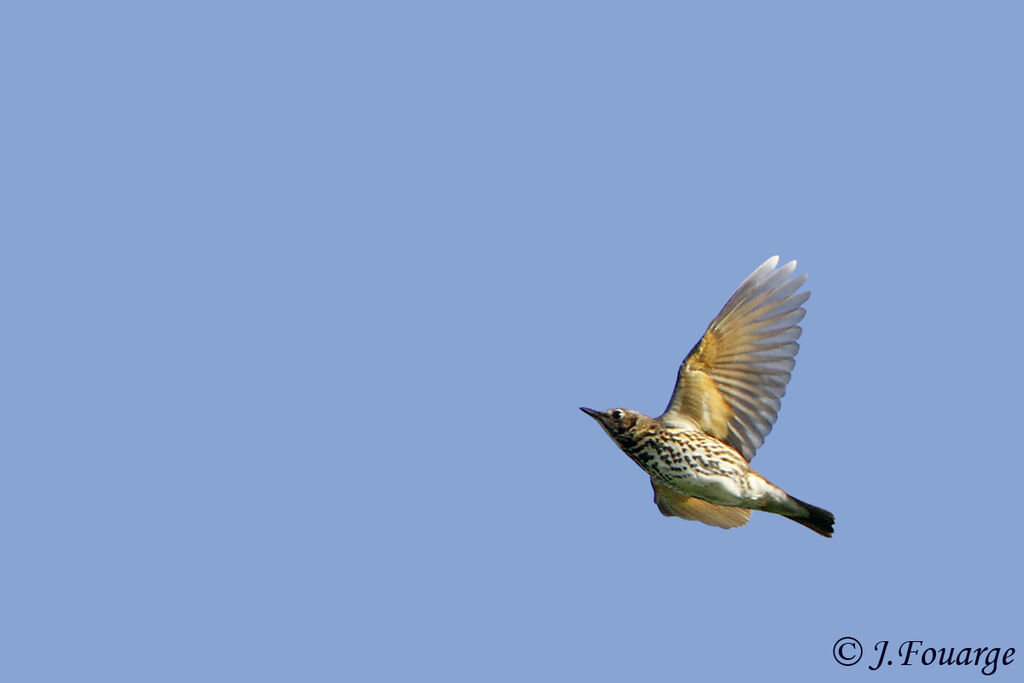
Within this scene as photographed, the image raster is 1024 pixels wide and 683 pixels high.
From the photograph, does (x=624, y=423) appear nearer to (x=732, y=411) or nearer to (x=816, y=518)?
(x=732, y=411)

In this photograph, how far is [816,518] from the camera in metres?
16.5

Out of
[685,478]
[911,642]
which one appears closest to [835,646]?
[911,642]

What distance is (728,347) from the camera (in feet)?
55.0

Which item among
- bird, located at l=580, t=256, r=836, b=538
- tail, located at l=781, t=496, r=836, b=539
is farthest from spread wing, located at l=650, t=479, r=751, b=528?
tail, located at l=781, t=496, r=836, b=539

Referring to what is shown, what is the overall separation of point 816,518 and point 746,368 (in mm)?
1126

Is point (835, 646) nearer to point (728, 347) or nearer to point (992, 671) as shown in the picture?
point (992, 671)

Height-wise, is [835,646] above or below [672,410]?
below

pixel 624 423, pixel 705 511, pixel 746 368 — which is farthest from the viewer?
pixel 705 511

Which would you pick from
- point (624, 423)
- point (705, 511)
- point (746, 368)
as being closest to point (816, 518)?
point (705, 511)

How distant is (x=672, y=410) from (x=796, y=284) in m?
1.21

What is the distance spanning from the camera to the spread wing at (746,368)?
1666 cm

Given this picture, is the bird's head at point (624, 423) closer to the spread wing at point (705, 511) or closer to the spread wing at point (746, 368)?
the spread wing at point (746, 368)

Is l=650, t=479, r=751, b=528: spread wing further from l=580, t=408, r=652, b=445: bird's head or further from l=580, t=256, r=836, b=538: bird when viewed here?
l=580, t=408, r=652, b=445: bird's head

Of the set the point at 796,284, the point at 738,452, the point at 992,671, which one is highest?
the point at 796,284
